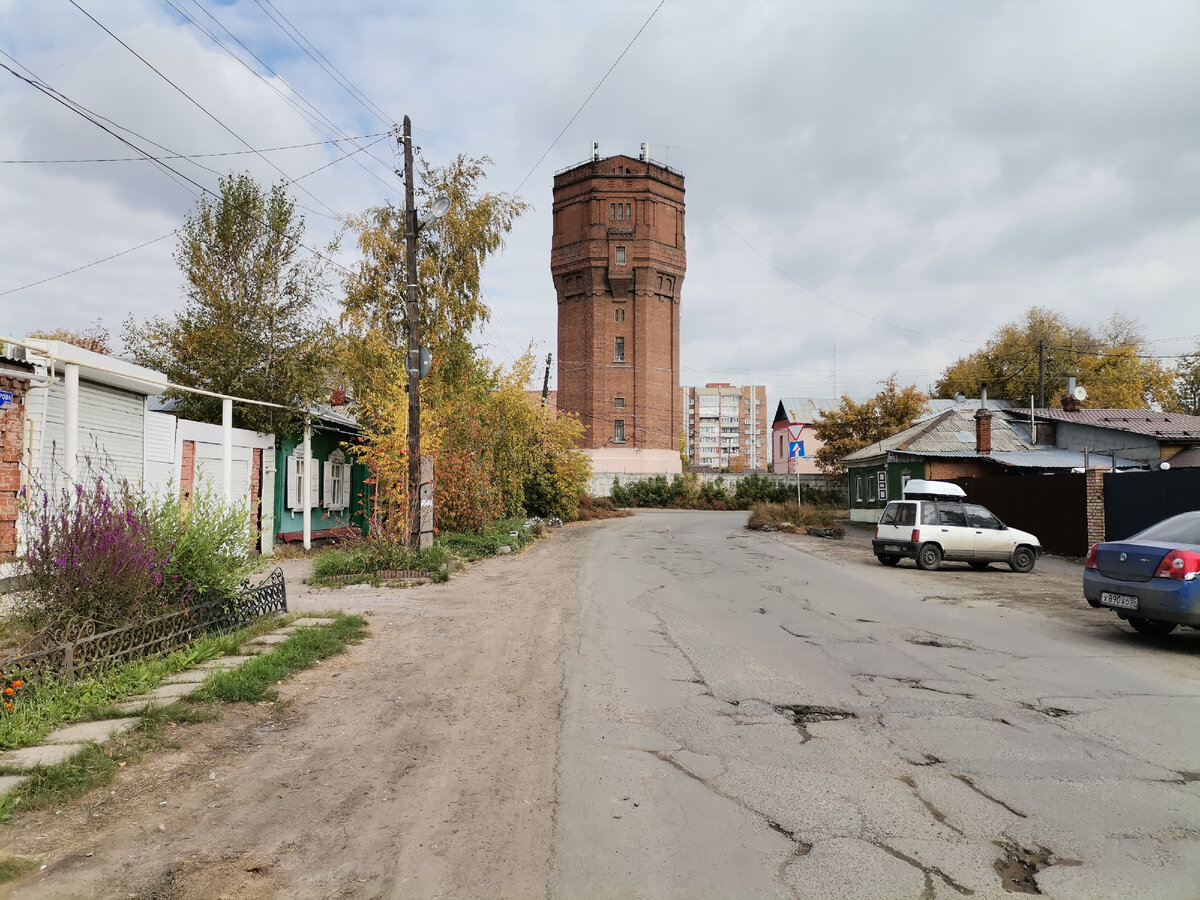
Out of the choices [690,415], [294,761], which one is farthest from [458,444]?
[690,415]

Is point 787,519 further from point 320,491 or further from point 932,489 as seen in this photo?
point 320,491

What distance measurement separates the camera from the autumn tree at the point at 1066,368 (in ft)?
167

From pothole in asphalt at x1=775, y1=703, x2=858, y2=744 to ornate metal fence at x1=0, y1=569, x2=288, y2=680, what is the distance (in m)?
5.22

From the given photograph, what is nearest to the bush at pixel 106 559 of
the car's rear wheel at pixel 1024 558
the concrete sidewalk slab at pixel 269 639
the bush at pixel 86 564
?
the bush at pixel 86 564

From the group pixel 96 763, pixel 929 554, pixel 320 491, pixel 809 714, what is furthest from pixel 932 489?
pixel 96 763

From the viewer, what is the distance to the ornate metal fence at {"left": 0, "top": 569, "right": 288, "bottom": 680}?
586 cm

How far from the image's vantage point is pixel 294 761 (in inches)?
195

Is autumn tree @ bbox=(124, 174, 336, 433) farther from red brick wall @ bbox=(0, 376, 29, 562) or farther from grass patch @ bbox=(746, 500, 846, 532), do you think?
grass patch @ bbox=(746, 500, 846, 532)

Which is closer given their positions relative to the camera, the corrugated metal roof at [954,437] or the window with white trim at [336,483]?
the window with white trim at [336,483]

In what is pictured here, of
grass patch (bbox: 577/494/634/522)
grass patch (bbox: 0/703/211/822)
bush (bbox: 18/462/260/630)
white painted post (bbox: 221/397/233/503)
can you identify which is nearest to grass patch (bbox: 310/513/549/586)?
white painted post (bbox: 221/397/233/503)

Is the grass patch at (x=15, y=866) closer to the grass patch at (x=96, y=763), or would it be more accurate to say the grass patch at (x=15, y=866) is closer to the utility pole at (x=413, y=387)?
the grass patch at (x=96, y=763)

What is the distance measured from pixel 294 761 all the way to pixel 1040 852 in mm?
4115

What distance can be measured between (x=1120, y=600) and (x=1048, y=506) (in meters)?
14.6

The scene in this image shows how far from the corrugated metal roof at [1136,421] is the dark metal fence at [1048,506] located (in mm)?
8045
